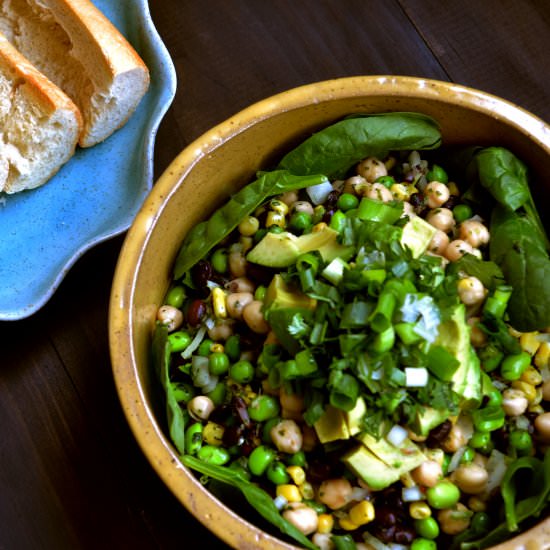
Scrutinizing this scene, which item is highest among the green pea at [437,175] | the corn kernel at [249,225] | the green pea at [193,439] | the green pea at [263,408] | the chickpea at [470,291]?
the corn kernel at [249,225]

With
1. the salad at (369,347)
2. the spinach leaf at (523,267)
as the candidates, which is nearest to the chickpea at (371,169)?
the salad at (369,347)

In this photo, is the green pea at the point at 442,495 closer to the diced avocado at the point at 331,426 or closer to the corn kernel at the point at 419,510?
the corn kernel at the point at 419,510

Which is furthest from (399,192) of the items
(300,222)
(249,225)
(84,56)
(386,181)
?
(84,56)

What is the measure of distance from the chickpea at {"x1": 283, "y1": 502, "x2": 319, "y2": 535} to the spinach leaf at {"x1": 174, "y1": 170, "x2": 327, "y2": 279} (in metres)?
0.64

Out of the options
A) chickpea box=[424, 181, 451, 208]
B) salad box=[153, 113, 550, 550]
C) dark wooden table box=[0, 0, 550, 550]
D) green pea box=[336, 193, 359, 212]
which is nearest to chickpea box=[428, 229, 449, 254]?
salad box=[153, 113, 550, 550]

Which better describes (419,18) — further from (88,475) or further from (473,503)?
(88,475)

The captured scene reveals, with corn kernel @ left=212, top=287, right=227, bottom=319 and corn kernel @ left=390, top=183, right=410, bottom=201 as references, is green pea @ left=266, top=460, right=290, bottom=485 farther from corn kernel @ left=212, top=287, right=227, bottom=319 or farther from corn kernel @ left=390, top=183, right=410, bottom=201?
corn kernel @ left=390, top=183, right=410, bottom=201

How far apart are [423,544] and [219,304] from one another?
71cm

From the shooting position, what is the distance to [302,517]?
1708 mm

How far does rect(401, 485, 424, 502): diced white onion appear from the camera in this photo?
174 centimetres

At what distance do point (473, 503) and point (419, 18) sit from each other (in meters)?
1.53

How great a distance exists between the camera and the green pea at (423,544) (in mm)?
1740

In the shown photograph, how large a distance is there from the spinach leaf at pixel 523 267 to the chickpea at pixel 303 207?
1.48ft

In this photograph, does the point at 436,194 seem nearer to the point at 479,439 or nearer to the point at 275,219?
the point at 275,219
